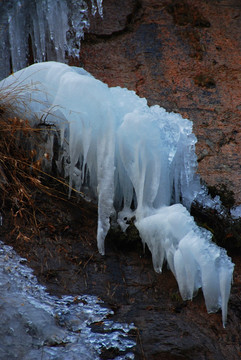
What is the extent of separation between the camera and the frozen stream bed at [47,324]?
2418 mm

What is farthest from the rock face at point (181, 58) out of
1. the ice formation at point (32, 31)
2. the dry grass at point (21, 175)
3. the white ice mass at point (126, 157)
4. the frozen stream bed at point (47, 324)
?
the frozen stream bed at point (47, 324)

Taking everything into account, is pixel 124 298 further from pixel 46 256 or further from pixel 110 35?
pixel 110 35

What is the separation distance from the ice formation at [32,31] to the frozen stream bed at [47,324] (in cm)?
249

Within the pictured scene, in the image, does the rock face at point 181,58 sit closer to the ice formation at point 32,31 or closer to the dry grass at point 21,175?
the ice formation at point 32,31

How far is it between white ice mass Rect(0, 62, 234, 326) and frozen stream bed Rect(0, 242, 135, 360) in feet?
1.50

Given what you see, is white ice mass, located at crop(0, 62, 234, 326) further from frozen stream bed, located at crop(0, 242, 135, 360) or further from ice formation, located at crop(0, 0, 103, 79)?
ice formation, located at crop(0, 0, 103, 79)

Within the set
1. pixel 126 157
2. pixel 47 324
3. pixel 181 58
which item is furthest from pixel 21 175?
pixel 181 58

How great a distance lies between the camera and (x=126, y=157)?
3.17m

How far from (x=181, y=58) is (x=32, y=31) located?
5.27 ft

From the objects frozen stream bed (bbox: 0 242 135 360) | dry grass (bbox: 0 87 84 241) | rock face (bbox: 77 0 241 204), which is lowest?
frozen stream bed (bbox: 0 242 135 360)

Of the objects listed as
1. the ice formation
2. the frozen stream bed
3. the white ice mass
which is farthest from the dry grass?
the ice formation

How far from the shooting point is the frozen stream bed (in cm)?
242

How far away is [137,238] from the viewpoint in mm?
3205

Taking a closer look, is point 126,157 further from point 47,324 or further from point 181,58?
point 181,58
